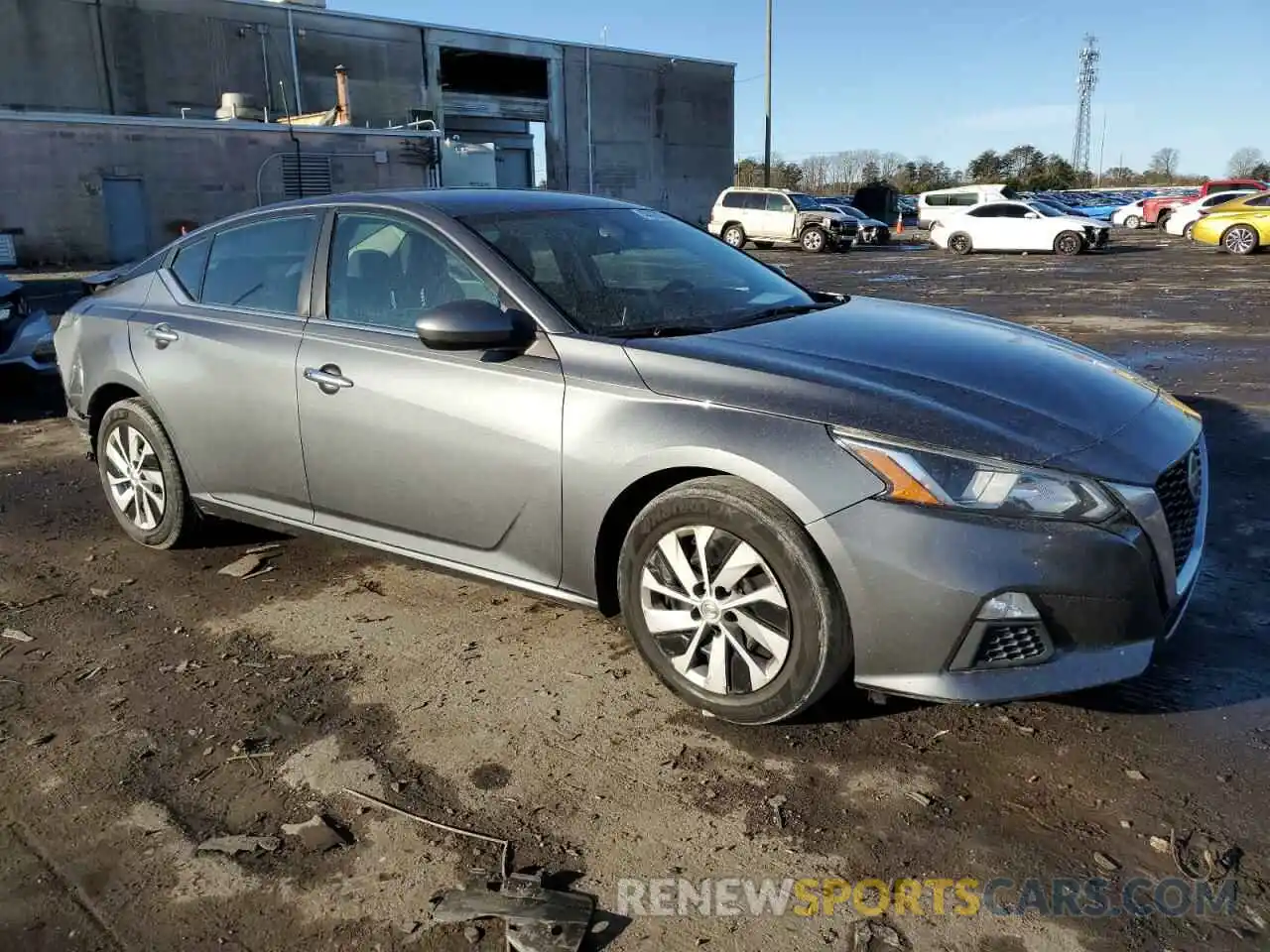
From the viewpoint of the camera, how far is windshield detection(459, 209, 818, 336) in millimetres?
3590

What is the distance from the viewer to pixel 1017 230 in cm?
2798

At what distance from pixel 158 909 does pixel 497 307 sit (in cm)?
199

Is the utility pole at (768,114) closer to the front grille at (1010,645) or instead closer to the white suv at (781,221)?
the white suv at (781,221)

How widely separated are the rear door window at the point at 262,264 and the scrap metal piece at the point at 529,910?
101 inches

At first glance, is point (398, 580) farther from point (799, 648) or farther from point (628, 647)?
point (799, 648)

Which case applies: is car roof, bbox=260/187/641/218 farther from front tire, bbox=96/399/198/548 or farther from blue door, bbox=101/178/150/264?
blue door, bbox=101/178/150/264

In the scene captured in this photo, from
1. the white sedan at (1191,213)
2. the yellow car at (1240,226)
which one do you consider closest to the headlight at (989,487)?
the yellow car at (1240,226)

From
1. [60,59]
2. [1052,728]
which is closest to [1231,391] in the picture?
[1052,728]

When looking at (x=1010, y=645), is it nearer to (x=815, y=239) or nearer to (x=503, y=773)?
(x=503, y=773)

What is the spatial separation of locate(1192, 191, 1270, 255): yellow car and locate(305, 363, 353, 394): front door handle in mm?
26728

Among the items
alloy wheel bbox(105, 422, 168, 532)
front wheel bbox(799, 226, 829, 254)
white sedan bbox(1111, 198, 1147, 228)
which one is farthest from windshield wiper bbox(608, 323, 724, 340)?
white sedan bbox(1111, 198, 1147, 228)

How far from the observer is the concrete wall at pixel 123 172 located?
84.1ft

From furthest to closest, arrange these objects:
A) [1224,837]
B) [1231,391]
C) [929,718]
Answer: [1231,391], [929,718], [1224,837]

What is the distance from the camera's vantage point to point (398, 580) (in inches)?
175
